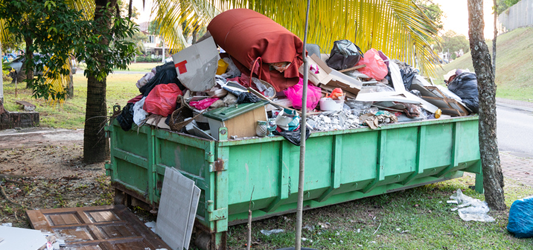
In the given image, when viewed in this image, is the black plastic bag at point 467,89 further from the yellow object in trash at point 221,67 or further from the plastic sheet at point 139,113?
the plastic sheet at point 139,113

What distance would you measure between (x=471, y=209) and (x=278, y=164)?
270 centimetres

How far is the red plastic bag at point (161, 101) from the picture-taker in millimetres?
4176

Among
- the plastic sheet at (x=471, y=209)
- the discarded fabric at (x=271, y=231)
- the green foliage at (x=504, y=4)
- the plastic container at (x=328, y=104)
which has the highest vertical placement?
the green foliage at (x=504, y=4)

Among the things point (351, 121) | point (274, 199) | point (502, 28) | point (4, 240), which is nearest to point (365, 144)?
point (351, 121)

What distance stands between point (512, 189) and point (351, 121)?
3281 millimetres

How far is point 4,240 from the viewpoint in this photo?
135 inches

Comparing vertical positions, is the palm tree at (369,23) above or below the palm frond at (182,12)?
below

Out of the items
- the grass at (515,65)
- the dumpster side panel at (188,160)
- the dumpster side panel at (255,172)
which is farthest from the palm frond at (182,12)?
the grass at (515,65)

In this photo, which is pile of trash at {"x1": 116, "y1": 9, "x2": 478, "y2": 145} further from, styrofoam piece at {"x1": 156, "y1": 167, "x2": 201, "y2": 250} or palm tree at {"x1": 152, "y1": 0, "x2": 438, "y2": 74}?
palm tree at {"x1": 152, "y1": 0, "x2": 438, "y2": 74}

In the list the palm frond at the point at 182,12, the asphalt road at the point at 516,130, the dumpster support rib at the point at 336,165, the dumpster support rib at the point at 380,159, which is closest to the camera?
the dumpster support rib at the point at 336,165

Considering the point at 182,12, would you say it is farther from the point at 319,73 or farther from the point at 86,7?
the point at 319,73

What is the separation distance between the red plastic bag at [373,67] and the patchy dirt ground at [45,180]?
371cm

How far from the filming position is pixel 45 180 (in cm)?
630

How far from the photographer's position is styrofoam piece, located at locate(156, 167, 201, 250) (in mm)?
3641
